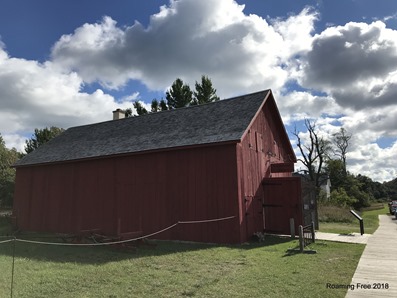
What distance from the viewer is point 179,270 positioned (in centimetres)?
880

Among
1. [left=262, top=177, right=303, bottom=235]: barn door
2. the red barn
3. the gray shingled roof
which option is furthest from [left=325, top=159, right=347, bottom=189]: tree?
[left=262, top=177, right=303, bottom=235]: barn door

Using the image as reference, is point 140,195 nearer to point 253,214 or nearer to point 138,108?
point 253,214

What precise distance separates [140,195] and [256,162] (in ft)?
18.2

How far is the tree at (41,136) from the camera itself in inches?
1865

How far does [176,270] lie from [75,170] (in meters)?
11.2

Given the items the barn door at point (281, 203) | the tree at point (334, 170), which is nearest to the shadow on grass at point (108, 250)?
the barn door at point (281, 203)

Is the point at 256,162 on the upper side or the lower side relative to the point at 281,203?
upper

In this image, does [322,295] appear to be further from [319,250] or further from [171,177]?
[171,177]

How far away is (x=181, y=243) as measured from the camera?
1360 centimetres

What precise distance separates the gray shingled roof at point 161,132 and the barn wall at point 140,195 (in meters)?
0.46

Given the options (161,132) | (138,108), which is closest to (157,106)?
(138,108)

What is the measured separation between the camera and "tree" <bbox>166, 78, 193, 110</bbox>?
45.0m

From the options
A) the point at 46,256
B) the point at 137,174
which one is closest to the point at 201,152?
the point at 137,174

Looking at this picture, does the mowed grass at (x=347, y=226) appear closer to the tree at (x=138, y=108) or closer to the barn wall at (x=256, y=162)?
the barn wall at (x=256, y=162)
